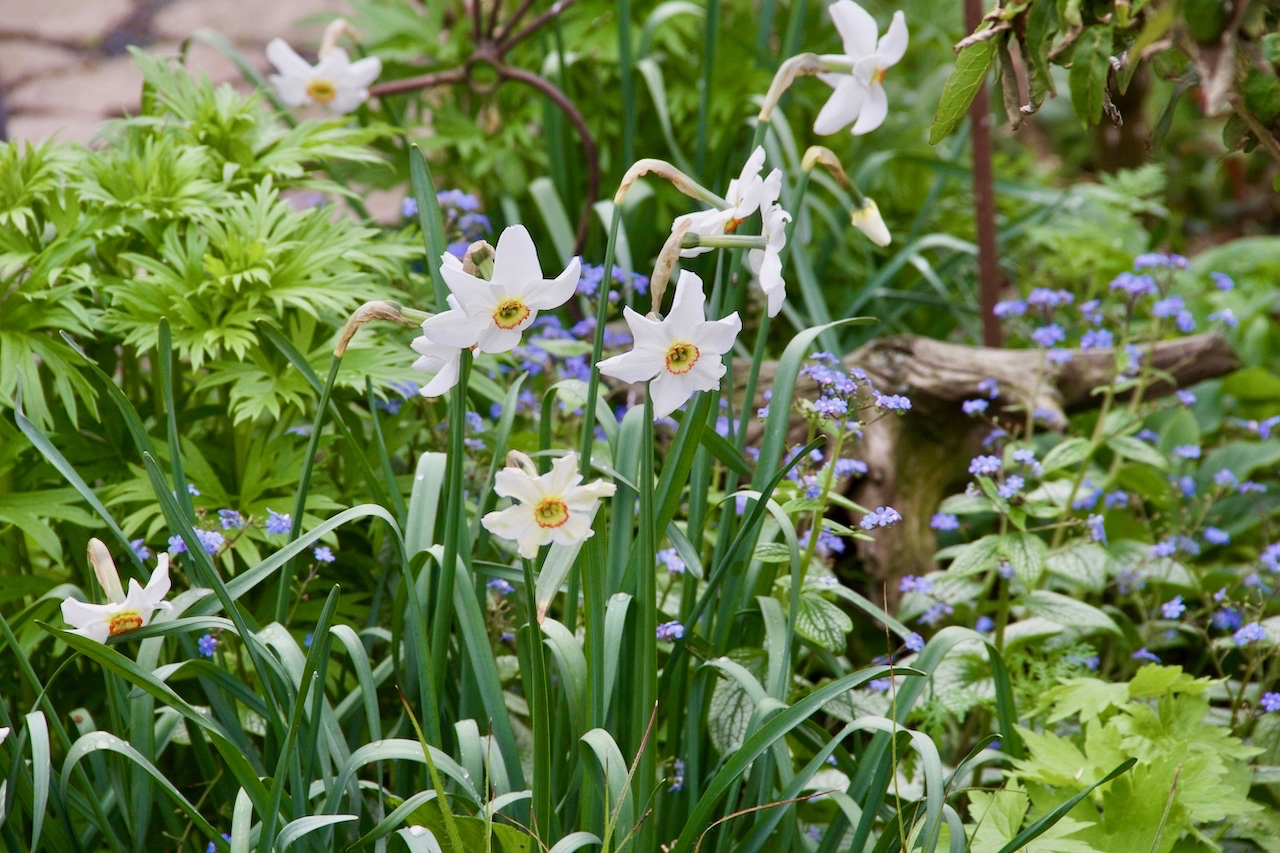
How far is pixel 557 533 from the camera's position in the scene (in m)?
1.04

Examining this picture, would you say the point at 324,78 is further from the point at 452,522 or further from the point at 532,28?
the point at 452,522

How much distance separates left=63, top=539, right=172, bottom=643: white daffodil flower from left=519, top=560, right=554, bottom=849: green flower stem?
410 mm

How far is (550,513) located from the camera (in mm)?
1040

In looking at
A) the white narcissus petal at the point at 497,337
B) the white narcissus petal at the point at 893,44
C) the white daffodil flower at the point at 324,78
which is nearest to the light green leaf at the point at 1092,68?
the white narcissus petal at the point at 893,44

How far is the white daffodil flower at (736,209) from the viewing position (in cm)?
109

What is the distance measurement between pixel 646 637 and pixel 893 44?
77cm

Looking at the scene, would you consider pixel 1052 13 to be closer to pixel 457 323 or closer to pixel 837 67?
pixel 837 67

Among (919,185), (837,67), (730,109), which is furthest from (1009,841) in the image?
(919,185)

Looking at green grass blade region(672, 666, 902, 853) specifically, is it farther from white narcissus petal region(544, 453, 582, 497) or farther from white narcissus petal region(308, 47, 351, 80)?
white narcissus petal region(308, 47, 351, 80)

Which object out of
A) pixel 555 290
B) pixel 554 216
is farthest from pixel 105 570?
pixel 554 216

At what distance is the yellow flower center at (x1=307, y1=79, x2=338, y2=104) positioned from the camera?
7.84 feet

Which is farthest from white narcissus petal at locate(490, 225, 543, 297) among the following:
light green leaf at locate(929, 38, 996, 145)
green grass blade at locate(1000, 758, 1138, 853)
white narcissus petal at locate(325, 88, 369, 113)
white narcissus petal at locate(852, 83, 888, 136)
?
white narcissus petal at locate(325, 88, 369, 113)

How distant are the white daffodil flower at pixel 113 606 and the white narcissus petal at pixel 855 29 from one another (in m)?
1.02

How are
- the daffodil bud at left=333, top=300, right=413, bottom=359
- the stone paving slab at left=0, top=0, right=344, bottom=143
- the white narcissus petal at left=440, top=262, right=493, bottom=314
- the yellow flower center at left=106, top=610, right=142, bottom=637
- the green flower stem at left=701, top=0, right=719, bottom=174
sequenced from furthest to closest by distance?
the stone paving slab at left=0, top=0, right=344, bottom=143 < the green flower stem at left=701, top=0, right=719, bottom=174 < the yellow flower center at left=106, top=610, right=142, bottom=637 < the daffodil bud at left=333, top=300, right=413, bottom=359 < the white narcissus petal at left=440, top=262, right=493, bottom=314
